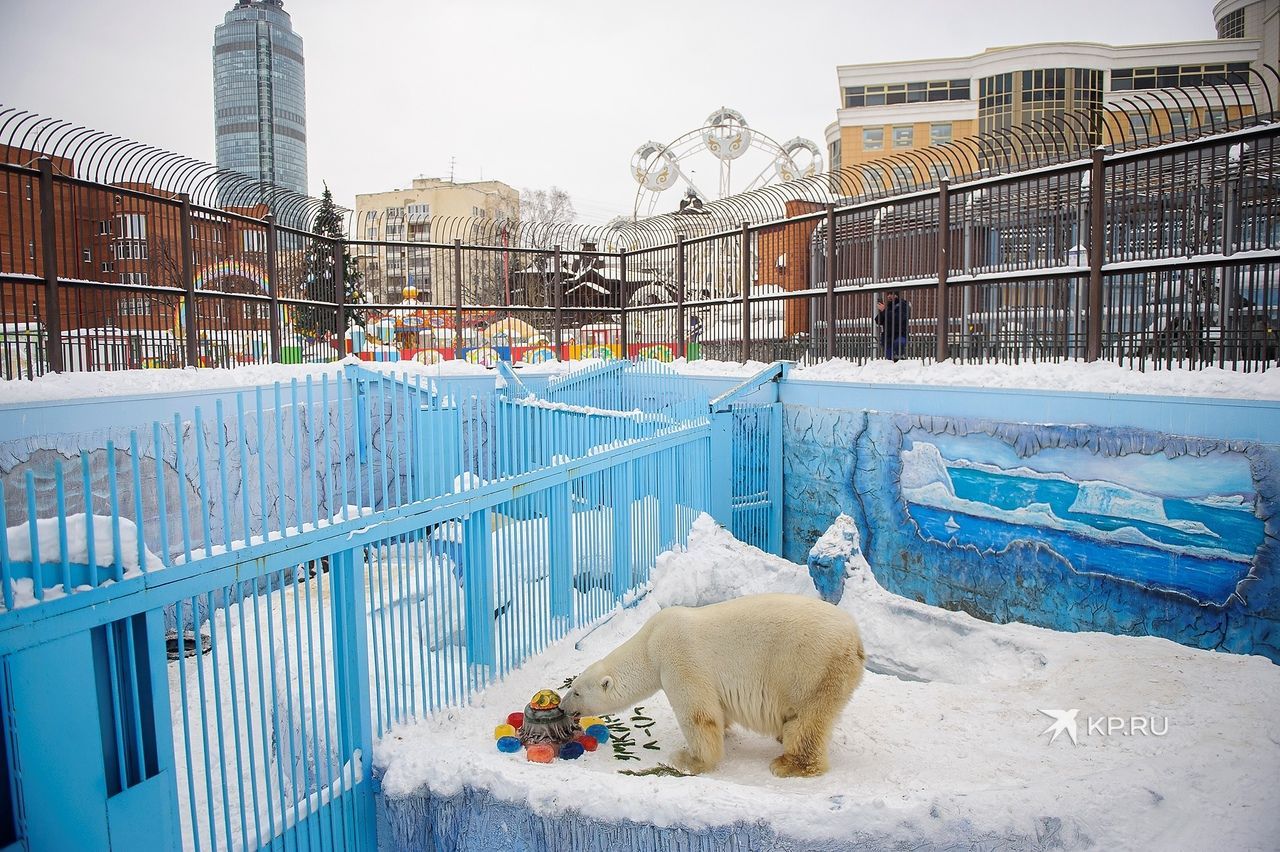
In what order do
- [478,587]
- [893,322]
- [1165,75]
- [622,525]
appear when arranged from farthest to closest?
1. [1165,75]
2. [893,322]
3. [622,525]
4. [478,587]

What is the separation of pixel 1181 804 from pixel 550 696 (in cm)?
346

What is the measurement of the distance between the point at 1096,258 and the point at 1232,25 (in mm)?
32496

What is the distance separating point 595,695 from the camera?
195 inches

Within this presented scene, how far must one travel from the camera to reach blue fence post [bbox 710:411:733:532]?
9734 millimetres

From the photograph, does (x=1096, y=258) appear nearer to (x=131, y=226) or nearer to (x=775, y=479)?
(x=775, y=479)

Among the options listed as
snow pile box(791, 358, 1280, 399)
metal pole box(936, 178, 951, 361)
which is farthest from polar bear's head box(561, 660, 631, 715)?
metal pole box(936, 178, 951, 361)

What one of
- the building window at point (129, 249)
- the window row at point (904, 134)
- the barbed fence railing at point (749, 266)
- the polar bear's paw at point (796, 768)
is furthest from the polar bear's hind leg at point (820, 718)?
the window row at point (904, 134)

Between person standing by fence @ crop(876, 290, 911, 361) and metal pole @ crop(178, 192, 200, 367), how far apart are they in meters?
9.30

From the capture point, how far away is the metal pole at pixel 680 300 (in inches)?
590

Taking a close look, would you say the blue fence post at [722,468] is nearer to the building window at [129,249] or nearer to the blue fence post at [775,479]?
the blue fence post at [775,479]

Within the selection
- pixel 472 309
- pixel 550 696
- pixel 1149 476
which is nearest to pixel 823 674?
pixel 550 696

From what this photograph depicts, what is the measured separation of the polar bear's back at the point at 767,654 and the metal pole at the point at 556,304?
12.6 metres

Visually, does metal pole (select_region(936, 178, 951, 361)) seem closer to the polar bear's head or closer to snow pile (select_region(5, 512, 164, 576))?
the polar bear's head

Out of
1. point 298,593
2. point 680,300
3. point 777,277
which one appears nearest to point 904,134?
point 680,300
